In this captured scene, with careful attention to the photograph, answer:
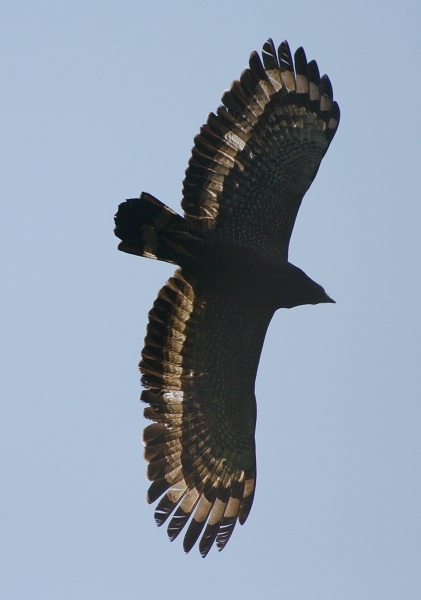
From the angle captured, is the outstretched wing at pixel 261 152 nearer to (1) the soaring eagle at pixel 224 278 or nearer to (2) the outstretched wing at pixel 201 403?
(1) the soaring eagle at pixel 224 278

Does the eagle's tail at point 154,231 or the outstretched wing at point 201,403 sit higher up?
the eagle's tail at point 154,231

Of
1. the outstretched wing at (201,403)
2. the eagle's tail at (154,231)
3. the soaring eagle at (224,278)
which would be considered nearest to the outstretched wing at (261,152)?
the soaring eagle at (224,278)

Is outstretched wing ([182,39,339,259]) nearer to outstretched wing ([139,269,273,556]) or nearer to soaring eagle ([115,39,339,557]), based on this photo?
soaring eagle ([115,39,339,557])

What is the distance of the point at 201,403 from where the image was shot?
12539 millimetres

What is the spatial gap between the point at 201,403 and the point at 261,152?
2.85m

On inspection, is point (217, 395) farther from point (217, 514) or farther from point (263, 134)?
point (263, 134)

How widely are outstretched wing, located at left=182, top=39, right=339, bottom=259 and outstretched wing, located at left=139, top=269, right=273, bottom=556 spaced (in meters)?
0.77

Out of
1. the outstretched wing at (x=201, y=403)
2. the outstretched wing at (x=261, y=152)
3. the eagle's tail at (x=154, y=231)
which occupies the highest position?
the outstretched wing at (x=261, y=152)

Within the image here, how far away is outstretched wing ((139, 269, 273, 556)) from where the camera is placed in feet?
40.1

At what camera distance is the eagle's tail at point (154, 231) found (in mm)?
11680

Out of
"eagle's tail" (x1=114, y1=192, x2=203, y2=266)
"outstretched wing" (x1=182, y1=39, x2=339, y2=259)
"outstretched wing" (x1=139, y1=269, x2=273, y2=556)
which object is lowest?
"outstretched wing" (x1=139, y1=269, x2=273, y2=556)

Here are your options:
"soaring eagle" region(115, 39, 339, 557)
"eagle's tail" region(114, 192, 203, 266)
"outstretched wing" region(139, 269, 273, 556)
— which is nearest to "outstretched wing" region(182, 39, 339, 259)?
"soaring eagle" region(115, 39, 339, 557)

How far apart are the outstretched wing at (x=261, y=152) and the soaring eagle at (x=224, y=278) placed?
11 millimetres

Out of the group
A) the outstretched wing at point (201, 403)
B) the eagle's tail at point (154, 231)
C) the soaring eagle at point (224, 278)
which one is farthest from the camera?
the outstretched wing at point (201, 403)
